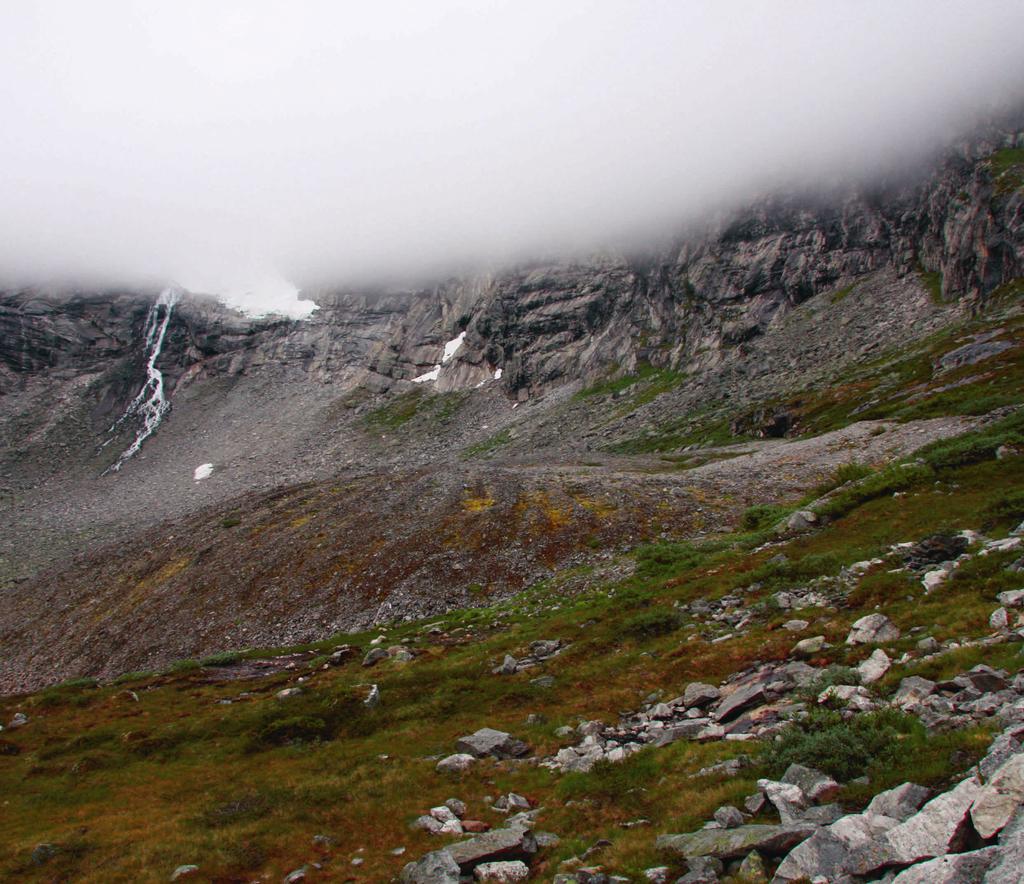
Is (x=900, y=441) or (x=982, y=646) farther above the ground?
(x=982, y=646)

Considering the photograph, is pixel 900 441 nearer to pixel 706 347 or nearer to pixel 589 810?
pixel 589 810

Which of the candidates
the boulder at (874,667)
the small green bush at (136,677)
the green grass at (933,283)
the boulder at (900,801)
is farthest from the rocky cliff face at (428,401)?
the boulder at (900,801)

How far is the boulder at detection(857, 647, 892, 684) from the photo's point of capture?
39.4 feet

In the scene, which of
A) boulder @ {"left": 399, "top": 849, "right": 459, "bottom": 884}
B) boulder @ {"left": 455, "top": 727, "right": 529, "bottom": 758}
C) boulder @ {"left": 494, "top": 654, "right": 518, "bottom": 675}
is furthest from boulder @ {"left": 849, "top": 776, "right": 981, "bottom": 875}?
boulder @ {"left": 494, "top": 654, "right": 518, "bottom": 675}

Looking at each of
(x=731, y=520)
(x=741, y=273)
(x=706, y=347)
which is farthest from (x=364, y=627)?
(x=741, y=273)

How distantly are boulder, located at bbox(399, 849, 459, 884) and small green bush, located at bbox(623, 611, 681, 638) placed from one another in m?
13.2

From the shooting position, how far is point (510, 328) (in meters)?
162

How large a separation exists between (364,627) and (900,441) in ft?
151

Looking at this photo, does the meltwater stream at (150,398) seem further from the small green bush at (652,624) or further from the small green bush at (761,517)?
the small green bush at (652,624)

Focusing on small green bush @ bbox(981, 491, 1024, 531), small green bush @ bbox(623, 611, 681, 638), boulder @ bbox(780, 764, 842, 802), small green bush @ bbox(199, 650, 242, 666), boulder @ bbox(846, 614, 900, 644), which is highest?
boulder @ bbox(780, 764, 842, 802)

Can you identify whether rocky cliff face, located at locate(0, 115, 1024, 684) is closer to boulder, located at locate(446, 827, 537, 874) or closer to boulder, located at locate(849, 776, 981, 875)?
boulder, located at locate(446, 827, 537, 874)

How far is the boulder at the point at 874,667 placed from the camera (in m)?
12.0

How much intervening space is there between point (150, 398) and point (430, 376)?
79625mm

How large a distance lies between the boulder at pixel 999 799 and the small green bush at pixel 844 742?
2612 millimetres
